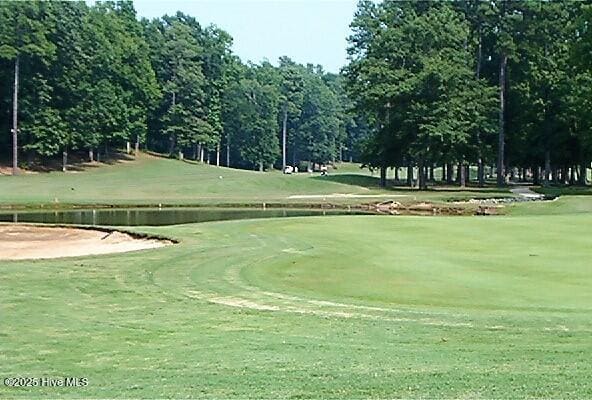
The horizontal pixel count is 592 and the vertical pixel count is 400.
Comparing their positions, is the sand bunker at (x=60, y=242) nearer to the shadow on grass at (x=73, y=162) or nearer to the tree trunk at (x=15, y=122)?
the tree trunk at (x=15, y=122)

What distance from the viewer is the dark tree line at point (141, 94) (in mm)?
89750

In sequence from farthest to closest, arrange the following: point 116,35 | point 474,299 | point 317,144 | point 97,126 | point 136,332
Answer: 1. point 317,144
2. point 116,35
3. point 97,126
4. point 474,299
5. point 136,332

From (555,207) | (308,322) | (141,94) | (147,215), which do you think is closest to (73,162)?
(141,94)

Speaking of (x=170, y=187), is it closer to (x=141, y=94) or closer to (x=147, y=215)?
(x=147, y=215)

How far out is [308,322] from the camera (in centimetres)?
1261

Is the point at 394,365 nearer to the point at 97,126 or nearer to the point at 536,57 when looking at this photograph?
the point at 536,57

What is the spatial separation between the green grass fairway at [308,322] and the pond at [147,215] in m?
19.1

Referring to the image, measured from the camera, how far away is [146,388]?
8.43 metres

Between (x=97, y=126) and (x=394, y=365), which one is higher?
(x=97, y=126)

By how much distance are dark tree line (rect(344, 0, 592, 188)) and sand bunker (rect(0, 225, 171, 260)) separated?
44.6 m

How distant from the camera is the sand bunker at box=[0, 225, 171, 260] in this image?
25438 mm

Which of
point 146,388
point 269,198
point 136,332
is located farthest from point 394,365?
point 269,198

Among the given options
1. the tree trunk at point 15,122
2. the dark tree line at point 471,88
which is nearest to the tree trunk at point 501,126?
the dark tree line at point 471,88

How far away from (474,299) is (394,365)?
5.64 metres
